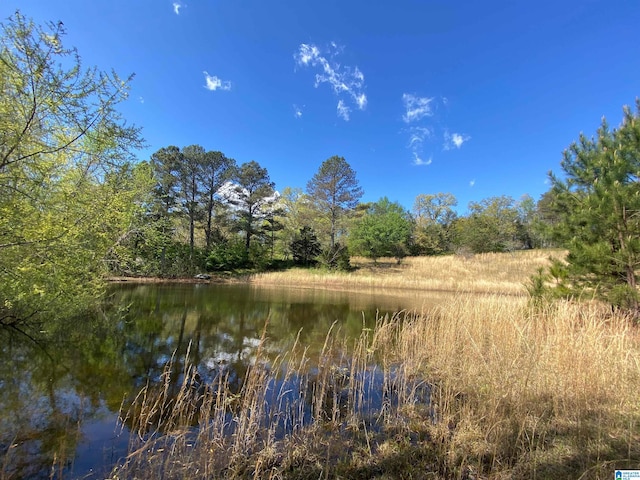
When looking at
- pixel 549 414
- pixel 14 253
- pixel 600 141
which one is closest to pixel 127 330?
pixel 14 253

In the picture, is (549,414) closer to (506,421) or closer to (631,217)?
(506,421)

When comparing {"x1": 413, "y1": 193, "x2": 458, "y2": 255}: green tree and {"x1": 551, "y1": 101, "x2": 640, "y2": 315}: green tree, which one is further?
{"x1": 413, "y1": 193, "x2": 458, "y2": 255}: green tree

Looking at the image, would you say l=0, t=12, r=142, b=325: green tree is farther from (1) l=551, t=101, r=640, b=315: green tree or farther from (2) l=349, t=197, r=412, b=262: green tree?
(2) l=349, t=197, r=412, b=262: green tree

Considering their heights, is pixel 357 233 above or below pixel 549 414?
above

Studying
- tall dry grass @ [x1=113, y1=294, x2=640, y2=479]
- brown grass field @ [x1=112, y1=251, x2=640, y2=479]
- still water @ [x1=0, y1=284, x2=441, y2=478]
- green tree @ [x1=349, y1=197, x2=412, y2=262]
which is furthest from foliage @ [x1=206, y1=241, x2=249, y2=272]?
tall dry grass @ [x1=113, y1=294, x2=640, y2=479]

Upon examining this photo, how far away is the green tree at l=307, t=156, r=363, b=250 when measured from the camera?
34719 mm

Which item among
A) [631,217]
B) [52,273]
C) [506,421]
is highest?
[631,217]

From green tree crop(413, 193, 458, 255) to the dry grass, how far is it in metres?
5.52

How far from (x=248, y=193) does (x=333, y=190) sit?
31.9ft

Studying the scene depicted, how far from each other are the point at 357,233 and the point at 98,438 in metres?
33.4

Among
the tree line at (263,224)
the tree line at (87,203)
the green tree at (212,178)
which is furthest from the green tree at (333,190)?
the tree line at (87,203)

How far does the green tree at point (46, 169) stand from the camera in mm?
3018

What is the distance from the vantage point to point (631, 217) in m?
6.07

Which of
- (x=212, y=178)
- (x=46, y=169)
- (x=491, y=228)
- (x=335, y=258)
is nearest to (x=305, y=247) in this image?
(x=335, y=258)
